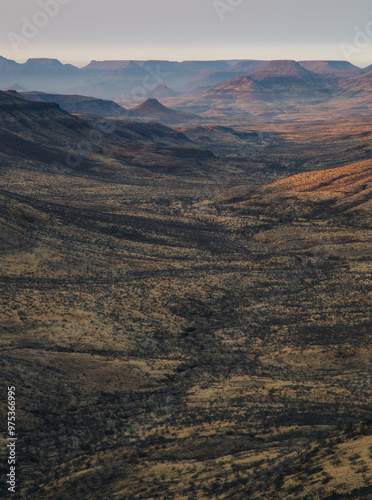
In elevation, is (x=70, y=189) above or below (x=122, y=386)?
above

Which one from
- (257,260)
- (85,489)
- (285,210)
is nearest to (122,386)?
(85,489)

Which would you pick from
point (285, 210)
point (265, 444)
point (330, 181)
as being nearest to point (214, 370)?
point (265, 444)

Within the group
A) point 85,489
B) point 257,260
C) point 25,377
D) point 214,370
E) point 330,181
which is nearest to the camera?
point 85,489

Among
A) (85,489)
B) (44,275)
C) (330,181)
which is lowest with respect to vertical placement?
(85,489)

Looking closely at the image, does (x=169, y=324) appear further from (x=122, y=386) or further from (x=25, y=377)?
(x=25, y=377)

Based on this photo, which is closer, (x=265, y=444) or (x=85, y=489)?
(x=85, y=489)

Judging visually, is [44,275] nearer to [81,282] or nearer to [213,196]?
[81,282]

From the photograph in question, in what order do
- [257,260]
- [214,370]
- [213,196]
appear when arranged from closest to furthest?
1. [214,370]
2. [257,260]
3. [213,196]
